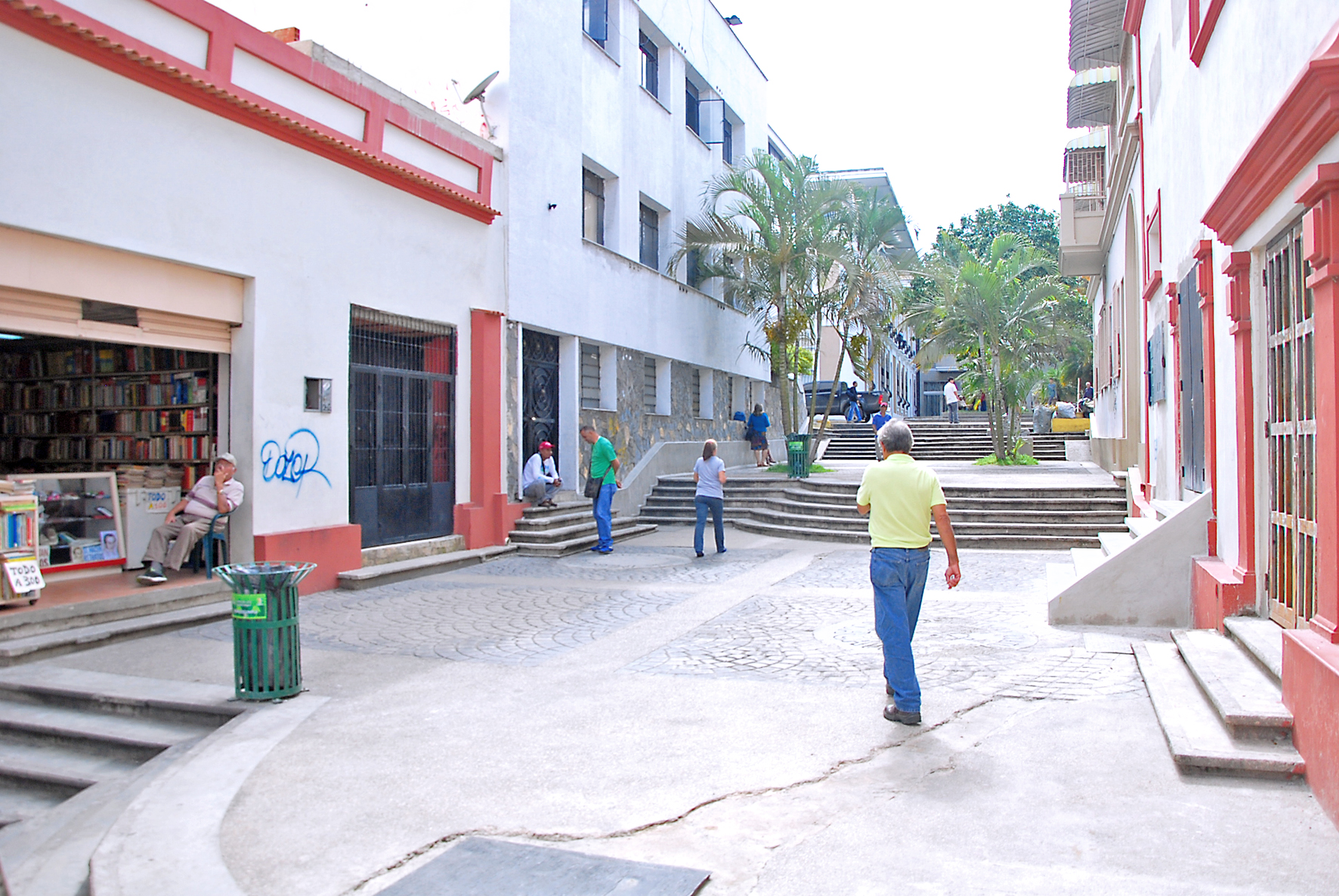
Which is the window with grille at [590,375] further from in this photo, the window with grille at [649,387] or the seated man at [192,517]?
the seated man at [192,517]

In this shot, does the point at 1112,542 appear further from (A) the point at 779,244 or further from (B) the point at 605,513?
(A) the point at 779,244

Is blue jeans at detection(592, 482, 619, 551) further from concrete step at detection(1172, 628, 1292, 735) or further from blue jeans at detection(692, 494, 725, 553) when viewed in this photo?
concrete step at detection(1172, 628, 1292, 735)

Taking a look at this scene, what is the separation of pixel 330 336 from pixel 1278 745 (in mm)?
9444

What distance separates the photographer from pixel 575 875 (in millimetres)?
3607

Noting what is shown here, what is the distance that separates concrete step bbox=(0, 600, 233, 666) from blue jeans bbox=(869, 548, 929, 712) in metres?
5.63

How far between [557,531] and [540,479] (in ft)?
3.11

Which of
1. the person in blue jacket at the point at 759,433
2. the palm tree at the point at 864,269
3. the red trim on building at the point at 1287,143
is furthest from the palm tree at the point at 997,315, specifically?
the red trim on building at the point at 1287,143

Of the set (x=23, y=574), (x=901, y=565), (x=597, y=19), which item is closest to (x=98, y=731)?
(x=23, y=574)

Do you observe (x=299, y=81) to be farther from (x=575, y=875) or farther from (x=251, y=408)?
(x=575, y=875)

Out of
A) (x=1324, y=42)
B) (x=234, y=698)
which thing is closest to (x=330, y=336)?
(x=234, y=698)

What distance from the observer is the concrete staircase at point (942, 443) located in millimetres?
27078

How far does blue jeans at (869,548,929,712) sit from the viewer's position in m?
5.40

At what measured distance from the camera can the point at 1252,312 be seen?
619 cm

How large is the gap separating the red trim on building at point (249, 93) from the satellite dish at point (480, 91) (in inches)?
48.8
